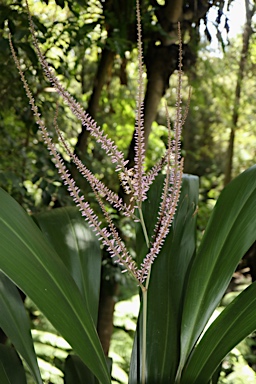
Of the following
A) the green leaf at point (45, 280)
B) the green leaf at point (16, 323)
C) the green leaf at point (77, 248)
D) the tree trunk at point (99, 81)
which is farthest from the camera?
the tree trunk at point (99, 81)

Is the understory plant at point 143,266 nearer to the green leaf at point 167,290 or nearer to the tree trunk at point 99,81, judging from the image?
the green leaf at point 167,290

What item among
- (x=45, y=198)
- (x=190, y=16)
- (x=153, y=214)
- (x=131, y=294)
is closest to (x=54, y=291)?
(x=153, y=214)

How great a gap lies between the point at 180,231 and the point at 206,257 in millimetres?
95

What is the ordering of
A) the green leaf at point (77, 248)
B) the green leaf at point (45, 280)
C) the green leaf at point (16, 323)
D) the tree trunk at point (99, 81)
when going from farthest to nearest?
1. the tree trunk at point (99, 81)
2. the green leaf at point (77, 248)
3. the green leaf at point (16, 323)
4. the green leaf at point (45, 280)

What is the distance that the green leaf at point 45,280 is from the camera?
0.73 meters

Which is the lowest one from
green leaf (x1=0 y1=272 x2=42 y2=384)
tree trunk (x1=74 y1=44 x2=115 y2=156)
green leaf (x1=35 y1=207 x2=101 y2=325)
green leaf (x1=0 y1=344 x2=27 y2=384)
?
green leaf (x1=0 y1=344 x2=27 y2=384)

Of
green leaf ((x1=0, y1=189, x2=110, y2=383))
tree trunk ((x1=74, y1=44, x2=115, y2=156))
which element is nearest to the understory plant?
green leaf ((x1=0, y1=189, x2=110, y2=383))

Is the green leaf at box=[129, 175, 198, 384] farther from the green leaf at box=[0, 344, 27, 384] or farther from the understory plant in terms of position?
the green leaf at box=[0, 344, 27, 384]

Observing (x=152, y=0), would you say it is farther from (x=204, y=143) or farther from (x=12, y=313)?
(x=204, y=143)

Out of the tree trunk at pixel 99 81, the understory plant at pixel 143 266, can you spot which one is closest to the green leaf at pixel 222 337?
the understory plant at pixel 143 266

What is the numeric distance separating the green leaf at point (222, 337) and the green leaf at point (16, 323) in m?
0.23

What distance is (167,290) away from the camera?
0.98m

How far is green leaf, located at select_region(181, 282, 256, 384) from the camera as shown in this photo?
799 millimetres

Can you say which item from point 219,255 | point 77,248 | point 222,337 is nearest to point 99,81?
point 77,248
